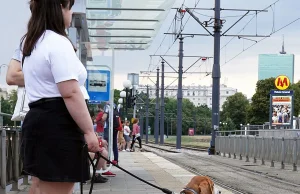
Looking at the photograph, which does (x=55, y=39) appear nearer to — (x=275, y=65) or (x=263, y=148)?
(x=263, y=148)

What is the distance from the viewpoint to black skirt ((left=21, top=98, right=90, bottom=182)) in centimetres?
313

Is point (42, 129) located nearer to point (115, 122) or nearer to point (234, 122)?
point (115, 122)

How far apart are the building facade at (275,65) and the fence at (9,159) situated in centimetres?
9686

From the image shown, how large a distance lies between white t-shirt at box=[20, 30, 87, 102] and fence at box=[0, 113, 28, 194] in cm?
436

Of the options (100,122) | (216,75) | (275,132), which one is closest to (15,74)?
(100,122)

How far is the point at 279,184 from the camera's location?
45.2ft

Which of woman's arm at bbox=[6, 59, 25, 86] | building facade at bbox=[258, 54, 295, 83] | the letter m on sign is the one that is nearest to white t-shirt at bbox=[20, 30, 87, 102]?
woman's arm at bbox=[6, 59, 25, 86]

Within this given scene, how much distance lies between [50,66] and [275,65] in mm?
106814

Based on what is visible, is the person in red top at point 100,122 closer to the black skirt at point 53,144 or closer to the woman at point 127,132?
the black skirt at point 53,144

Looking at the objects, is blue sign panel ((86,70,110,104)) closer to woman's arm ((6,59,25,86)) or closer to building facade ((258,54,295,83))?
woman's arm ((6,59,25,86))

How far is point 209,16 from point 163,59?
19.1 m

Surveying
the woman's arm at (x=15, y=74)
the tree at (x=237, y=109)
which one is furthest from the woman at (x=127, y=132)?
the tree at (x=237, y=109)

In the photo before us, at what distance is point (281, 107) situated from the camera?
124 feet

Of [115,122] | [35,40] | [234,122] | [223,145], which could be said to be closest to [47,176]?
[35,40]
